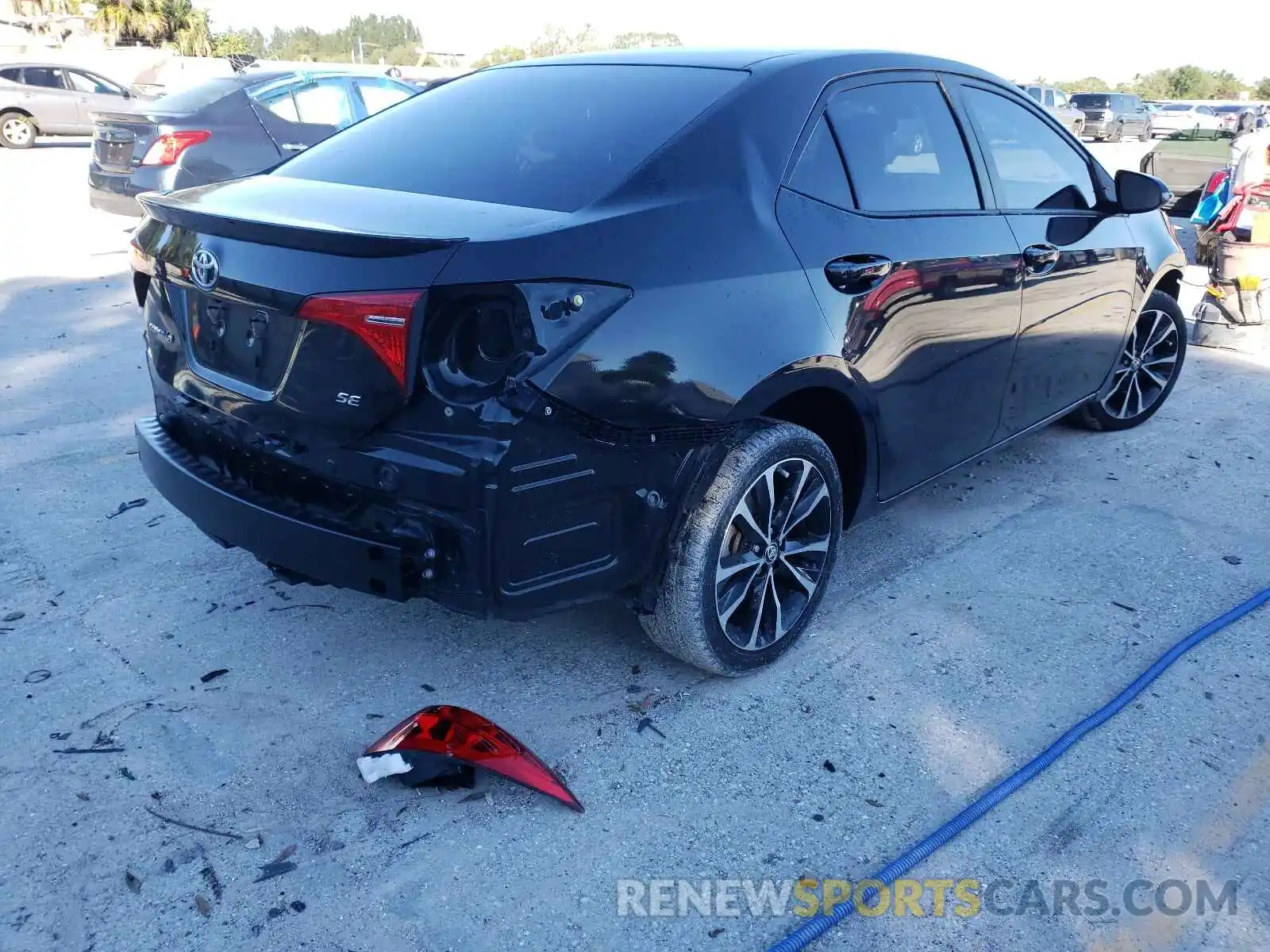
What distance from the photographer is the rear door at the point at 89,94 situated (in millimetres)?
20141

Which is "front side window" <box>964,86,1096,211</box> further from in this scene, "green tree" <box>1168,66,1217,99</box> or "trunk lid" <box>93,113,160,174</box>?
"green tree" <box>1168,66,1217,99</box>

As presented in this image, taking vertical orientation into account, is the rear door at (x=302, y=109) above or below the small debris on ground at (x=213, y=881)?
above

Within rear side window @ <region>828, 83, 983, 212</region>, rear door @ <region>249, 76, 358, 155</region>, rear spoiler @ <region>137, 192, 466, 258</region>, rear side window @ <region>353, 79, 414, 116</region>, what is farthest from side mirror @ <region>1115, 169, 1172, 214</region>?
rear side window @ <region>353, 79, 414, 116</region>

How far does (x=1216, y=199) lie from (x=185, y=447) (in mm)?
9696

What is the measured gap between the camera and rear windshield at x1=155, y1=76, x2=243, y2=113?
28.5 ft

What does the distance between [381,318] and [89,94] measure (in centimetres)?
2175

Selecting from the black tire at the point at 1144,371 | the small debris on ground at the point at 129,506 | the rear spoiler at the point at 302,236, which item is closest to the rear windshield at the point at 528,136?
the rear spoiler at the point at 302,236

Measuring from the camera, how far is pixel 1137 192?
437 centimetres

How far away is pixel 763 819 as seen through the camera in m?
2.60

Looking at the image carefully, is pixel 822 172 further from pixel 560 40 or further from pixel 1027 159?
pixel 560 40

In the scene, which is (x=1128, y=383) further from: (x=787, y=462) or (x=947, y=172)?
(x=787, y=462)

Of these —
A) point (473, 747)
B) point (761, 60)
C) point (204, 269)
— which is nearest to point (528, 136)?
point (761, 60)

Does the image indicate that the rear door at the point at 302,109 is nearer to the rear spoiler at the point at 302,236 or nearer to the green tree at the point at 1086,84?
the rear spoiler at the point at 302,236

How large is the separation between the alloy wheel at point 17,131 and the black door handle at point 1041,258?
846 inches
